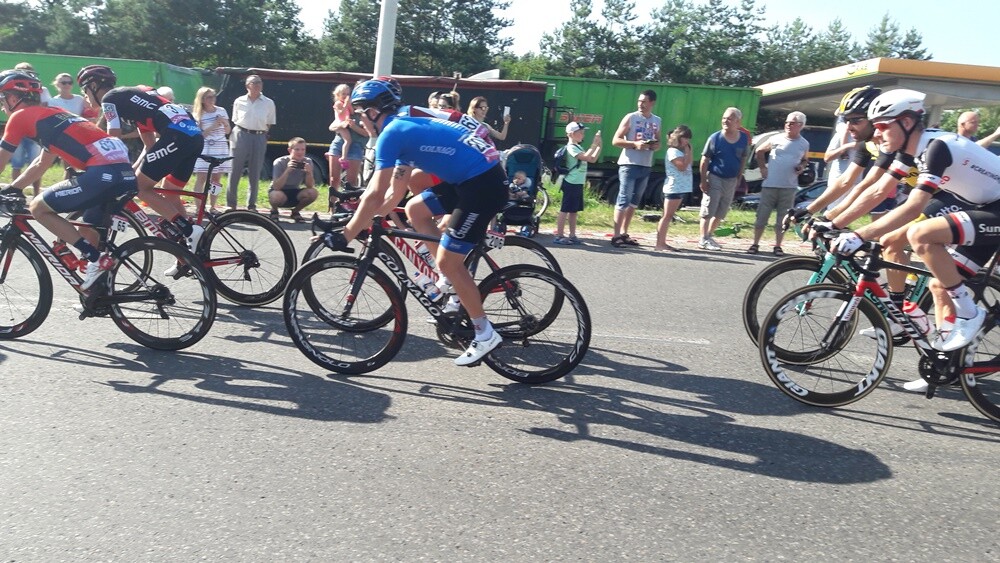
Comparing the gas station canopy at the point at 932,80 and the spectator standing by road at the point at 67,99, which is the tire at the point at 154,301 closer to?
the spectator standing by road at the point at 67,99

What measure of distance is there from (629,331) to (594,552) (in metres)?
3.62

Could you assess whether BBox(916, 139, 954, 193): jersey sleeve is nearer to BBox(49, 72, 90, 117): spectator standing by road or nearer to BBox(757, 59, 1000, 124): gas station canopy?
BBox(49, 72, 90, 117): spectator standing by road

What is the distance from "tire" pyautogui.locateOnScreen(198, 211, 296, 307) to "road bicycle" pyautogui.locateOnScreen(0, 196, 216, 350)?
1.08 m

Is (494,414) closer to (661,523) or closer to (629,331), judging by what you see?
(661,523)

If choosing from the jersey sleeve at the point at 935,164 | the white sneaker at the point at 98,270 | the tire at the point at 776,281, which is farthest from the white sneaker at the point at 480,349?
the jersey sleeve at the point at 935,164

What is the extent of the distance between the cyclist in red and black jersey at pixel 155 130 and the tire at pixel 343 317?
206cm

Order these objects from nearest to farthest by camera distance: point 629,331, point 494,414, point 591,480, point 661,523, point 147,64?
1. point 661,523
2. point 591,480
3. point 494,414
4. point 629,331
5. point 147,64

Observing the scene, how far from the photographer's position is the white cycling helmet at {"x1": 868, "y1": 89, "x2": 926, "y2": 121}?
16.1 feet

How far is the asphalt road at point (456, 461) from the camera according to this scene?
10.8 feet

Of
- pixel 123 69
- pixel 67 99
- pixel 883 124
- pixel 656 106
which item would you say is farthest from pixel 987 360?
pixel 123 69

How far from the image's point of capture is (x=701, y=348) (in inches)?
248

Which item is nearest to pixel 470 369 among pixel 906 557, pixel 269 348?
pixel 269 348

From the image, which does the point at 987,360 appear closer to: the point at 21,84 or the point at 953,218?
the point at 953,218

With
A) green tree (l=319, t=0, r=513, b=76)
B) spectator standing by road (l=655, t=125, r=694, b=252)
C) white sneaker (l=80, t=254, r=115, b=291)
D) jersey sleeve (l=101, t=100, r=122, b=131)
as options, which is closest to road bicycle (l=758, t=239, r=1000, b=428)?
white sneaker (l=80, t=254, r=115, b=291)
